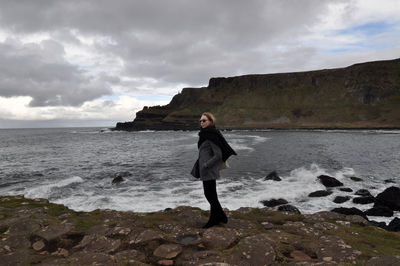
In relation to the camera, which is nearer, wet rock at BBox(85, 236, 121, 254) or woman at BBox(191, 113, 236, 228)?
wet rock at BBox(85, 236, 121, 254)

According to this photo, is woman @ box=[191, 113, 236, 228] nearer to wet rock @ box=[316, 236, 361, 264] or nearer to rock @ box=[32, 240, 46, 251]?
wet rock @ box=[316, 236, 361, 264]

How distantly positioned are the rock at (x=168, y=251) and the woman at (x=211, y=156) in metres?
1.30

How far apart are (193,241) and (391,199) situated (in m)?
13.8

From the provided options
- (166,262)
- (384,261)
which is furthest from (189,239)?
(384,261)

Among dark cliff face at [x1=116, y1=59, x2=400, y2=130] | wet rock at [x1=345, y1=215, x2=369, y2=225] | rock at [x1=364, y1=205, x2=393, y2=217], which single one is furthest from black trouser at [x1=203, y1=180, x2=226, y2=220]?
dark cliff face at [x1=116, y1=59, x2=400, y2=130]

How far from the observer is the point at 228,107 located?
7362 inches

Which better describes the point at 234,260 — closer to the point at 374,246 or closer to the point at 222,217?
the point at 222,217

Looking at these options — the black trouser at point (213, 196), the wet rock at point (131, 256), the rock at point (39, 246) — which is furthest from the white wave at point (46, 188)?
the black trouser at point (213, 196)

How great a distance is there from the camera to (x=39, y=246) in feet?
16.3

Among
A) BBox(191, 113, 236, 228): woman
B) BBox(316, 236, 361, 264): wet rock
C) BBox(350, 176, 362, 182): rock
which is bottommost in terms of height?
BBox(350, 176, 362, 182): rock

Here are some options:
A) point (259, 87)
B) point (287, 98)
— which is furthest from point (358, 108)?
point (259, 87)

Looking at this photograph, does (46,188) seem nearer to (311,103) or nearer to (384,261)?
(384,261)

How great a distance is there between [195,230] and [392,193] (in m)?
13.7

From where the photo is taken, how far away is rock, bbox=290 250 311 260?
13.8 ft
